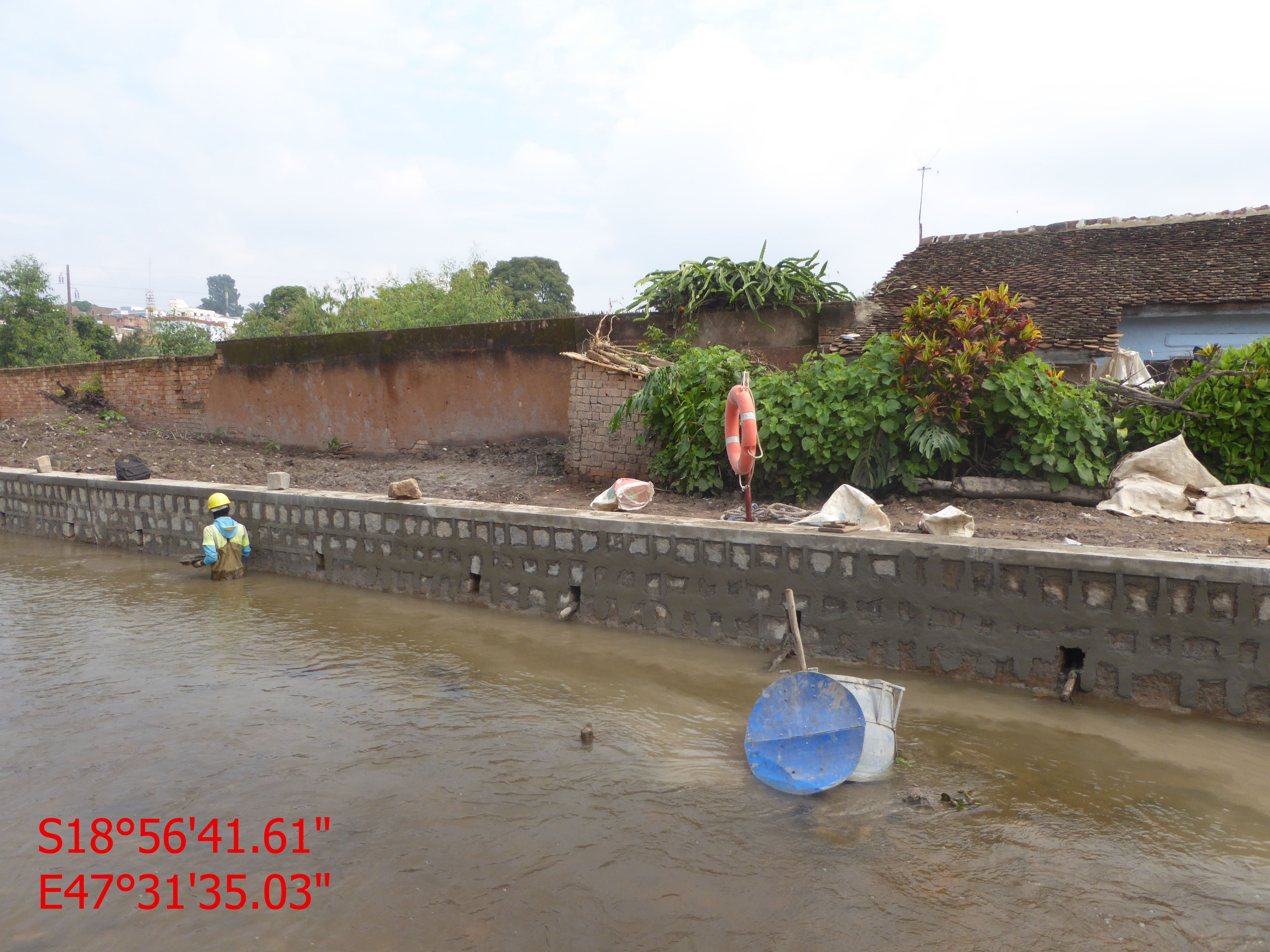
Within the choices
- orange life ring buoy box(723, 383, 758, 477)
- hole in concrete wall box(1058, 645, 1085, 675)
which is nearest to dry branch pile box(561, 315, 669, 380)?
orange life ring buoy box(723, 383, 758, 477)

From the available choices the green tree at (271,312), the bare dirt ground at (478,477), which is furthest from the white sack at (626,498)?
the green tree at (271,312)

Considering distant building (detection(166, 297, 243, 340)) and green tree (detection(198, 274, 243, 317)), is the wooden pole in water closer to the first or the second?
distant building (detection(166, 297, 243, 340))

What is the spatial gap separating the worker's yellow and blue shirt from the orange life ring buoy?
527cm

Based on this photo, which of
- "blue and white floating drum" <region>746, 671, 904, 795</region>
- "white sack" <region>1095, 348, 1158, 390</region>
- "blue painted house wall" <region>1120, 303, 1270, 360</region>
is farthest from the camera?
"blue painted house wall" <region>1120, 303, 1270, 360</region>

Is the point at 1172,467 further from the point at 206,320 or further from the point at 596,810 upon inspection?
the point at 206,320

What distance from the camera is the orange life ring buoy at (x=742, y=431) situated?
6.11m

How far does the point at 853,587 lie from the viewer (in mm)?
5047

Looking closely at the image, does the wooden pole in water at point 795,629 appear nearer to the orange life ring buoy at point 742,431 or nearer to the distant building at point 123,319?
the orange life ring buoy at point 742,431

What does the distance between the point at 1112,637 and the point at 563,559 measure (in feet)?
12.5

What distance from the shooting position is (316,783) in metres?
3.79

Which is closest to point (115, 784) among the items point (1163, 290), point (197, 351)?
point (1163, 290)

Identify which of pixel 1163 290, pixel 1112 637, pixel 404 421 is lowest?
pixel 1112 637

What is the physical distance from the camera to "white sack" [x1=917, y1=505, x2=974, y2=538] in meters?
5.32

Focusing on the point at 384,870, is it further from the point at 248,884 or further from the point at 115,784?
the point at 115,784
